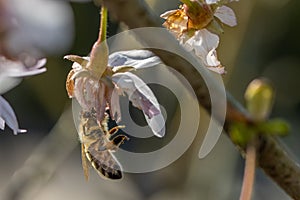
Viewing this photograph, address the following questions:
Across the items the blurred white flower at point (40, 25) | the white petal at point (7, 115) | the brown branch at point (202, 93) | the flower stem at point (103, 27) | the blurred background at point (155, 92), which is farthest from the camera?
the blurred background at point (155, 92)

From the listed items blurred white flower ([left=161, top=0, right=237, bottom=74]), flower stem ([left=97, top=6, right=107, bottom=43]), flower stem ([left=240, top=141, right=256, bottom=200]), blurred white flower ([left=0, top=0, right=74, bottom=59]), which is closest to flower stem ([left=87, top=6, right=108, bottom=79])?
flower stem ([left=97, top=6, right=107, bottom=43])

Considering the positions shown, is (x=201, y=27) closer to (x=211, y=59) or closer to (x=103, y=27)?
(x=211, y=59)

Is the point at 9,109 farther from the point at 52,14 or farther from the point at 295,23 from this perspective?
the point at 295,23

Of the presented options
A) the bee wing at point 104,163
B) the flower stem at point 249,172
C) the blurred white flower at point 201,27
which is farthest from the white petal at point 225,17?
the flower stem at point 249,172

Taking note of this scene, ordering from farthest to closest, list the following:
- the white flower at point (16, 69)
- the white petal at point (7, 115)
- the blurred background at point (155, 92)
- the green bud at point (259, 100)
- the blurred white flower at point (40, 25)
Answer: the blurred background at point (155, 92), the blurred white flower at point (40, 25), the white flower at point (16, 69), the white petal at point (7, 115), the green bud at point (259, 100)

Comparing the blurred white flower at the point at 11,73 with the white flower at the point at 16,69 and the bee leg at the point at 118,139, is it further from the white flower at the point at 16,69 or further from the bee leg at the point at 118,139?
the bee leg at the point at 118,139

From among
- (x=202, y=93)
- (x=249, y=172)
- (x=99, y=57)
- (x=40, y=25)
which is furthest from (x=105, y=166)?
(x=40, y=25)
